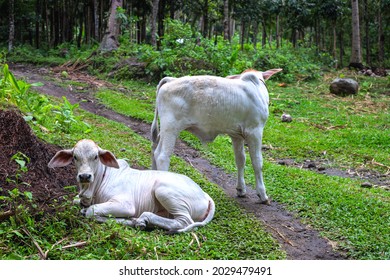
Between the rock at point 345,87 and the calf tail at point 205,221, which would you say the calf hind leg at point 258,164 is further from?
the rock at point 345,87

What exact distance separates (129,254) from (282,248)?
1.78 metres

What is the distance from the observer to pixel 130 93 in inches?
628

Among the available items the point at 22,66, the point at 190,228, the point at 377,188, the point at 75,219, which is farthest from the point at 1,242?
the point at 22,66

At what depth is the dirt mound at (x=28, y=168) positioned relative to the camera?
5.69 m

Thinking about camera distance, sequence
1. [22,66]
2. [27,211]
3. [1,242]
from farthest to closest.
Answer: [22,66] → [27,211] → [1,242]

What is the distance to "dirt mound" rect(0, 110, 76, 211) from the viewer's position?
5688 millimetres

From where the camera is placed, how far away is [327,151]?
36.0ft

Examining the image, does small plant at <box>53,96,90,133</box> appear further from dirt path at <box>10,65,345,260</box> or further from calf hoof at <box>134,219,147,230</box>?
calf hoof at <box>134,219,147,230</box>

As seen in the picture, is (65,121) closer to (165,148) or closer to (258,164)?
(165,148)

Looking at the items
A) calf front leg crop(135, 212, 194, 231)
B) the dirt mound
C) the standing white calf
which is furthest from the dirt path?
the dirt mound

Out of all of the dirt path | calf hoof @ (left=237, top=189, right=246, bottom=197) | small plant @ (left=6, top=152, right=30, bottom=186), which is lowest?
the dirt path

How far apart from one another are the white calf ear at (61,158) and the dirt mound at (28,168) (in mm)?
327

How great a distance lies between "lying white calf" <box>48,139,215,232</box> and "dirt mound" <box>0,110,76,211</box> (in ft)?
1.15

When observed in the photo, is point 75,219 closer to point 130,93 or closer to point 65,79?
point 130,93
